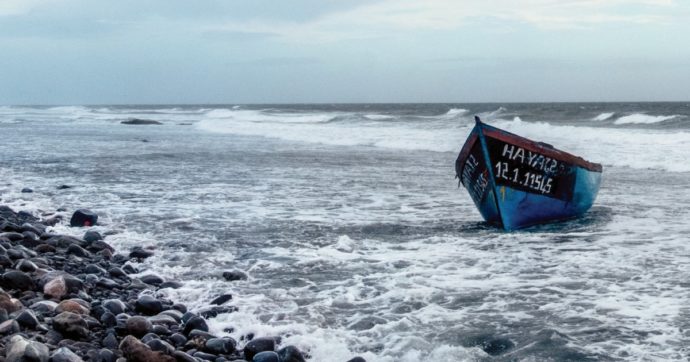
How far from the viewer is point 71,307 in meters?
5.20

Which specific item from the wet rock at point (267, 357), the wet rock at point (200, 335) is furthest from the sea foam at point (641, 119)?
the wet rock at point (267, 357)

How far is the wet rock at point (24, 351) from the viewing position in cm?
390

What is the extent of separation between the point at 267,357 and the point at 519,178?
19.6ft

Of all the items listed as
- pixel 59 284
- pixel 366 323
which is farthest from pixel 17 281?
pixel 366 323

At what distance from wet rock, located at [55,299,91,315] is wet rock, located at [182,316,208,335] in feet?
2.61

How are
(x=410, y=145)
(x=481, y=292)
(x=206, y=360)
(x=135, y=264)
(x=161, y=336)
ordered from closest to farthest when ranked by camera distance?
1. (x=206, y=360)
2. (x=161, y=336)
3. (x=481, y=292)
4. (x=135, y=264)
5. (x=410, y=145)

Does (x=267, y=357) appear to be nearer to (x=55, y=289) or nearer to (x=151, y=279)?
(x=55, y=289)

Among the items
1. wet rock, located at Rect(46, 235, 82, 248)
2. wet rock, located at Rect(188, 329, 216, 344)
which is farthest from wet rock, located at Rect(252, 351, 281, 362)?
wet rock, located at Rect(46, 235, 82, 248)

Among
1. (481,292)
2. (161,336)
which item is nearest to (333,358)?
(161,336)

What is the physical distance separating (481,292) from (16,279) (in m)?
4.09

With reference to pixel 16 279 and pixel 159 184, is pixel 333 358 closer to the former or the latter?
pixel 16 279

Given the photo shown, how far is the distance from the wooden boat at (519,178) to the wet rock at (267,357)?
5.58 meters

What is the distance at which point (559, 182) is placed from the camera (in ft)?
32.2

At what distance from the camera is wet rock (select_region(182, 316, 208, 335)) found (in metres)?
5.16
